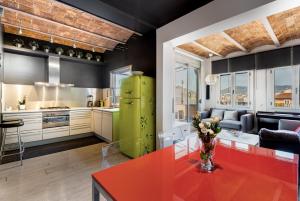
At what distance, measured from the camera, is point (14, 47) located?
3.86 meters

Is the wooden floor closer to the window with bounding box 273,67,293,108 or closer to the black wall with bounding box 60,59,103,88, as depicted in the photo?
the black wall with bounding box 60,59,103,88

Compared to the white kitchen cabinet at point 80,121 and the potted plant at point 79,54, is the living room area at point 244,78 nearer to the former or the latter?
the white kitchen cabinet at point 80,121

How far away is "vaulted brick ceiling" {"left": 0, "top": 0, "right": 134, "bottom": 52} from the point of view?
9.39 ft

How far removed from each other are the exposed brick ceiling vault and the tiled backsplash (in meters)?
3.77

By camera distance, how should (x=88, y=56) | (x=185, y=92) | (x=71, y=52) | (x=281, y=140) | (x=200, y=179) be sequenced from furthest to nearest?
(x=185, y=92) < (x=88, y=56) < (x=71, y=52) < (x=281, y=140) < (x=200, y=179)

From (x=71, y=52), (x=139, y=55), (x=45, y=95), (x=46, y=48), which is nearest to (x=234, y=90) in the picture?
(x=139, y=55)

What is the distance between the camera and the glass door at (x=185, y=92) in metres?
5.37

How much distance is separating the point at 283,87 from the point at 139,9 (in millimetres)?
4770

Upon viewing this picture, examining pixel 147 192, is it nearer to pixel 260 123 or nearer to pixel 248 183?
pixel 248 183

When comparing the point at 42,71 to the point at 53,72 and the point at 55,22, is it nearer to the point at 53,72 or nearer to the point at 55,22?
the point at 53,72

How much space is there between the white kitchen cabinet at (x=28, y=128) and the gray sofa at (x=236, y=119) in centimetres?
465

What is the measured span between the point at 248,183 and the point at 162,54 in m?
2.67

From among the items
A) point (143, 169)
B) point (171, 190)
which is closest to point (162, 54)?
point (143, 169)

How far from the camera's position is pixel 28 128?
3875 millimetres
